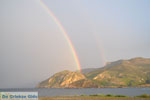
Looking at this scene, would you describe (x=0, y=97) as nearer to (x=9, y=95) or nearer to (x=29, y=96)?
(x=9, y=95)

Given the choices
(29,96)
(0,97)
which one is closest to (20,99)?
(29,96)

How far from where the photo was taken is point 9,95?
4472 cm

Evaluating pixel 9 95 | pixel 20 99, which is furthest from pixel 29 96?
pixel 9 95

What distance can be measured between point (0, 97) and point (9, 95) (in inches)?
145

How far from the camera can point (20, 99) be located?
138 feet

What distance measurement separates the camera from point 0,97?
155 feet

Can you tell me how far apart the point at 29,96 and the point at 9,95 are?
16.8 ft

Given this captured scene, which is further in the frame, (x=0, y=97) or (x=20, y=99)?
(x=0, y=97)

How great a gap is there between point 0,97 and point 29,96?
8.70 metres

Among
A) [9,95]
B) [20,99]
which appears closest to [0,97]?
[9,95]

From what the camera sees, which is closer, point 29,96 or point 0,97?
point 29,96

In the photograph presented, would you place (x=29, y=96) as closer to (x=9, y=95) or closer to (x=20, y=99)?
(x=20, y=99)

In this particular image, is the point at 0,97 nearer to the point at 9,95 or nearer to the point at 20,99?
the point at 9,95
